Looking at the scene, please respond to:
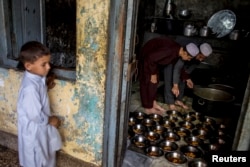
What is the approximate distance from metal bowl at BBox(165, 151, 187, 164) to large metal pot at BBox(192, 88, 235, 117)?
1.30 m

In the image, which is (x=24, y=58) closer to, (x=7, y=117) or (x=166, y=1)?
(x=7, y=117)

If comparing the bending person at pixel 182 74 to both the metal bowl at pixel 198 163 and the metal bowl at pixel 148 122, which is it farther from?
the metal bowl at pixel 198 163

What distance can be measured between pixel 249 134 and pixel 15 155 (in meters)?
2.72

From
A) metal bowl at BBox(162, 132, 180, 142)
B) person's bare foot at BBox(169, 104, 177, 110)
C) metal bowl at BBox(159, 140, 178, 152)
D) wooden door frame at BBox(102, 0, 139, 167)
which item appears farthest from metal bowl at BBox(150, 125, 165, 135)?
wooden door frame at BBox(102, 0, 139, 167)

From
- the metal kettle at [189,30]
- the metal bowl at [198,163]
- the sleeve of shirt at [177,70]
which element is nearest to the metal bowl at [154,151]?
the metal bowl at [198,163]

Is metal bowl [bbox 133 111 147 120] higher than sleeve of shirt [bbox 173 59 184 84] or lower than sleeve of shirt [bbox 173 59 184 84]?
lower

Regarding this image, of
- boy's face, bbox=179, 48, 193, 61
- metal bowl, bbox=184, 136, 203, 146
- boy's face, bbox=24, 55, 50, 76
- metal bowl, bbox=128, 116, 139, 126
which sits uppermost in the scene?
boy's face, bbox=24, 55, 50, 76

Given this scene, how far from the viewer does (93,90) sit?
238cm

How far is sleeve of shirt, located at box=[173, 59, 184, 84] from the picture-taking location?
14.5 ft

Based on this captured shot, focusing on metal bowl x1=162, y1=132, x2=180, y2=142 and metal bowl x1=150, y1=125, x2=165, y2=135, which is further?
metal bowl x1=150, y1=125, x2=165, y2=135

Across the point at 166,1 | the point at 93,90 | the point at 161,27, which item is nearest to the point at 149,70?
the point at 93,90

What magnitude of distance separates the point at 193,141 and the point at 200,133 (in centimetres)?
32

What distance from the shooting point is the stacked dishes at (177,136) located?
10.4ft

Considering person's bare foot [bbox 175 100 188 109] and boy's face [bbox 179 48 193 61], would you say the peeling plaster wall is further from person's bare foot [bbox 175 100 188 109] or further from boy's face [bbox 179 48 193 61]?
person's bare foot [bbox 175 100 188 109]
